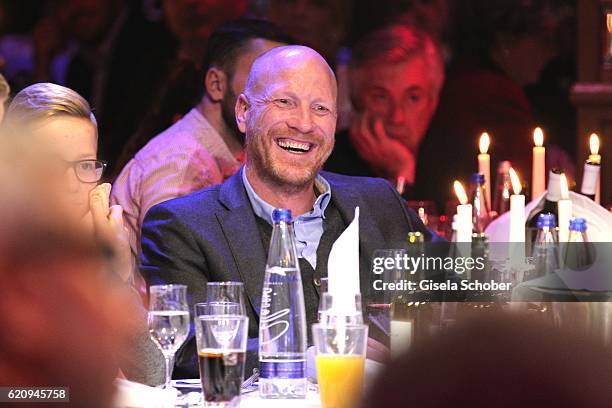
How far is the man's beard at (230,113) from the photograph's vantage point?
4.23m

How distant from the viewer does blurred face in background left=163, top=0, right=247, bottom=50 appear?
588cm

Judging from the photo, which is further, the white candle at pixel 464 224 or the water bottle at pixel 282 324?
the white candle at pixel 464 224

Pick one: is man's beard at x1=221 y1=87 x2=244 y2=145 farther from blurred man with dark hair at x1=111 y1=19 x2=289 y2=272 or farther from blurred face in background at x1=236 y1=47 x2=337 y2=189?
blurred face in background at x1=236 y1=47 x2=337 y2=189

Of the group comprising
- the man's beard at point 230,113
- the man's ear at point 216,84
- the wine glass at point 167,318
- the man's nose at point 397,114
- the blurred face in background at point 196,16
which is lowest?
the wine glass at point 167,318

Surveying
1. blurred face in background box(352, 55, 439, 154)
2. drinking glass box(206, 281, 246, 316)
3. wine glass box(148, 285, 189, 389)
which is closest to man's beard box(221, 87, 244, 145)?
blurred face in background box(352, 55, 439, 154)

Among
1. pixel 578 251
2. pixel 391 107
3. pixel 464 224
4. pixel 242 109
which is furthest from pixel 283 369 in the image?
pixel 391 107

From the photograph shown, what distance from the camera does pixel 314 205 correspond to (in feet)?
10.1

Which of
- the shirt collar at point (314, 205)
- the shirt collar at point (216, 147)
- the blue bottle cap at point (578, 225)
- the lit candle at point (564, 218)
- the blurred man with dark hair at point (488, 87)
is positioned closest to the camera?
the blue bottle cap at point (578, 225)

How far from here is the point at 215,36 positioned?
4.42 meters

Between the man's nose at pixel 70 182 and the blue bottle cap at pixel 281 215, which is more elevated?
the blue bottle cap at pixel 281 215

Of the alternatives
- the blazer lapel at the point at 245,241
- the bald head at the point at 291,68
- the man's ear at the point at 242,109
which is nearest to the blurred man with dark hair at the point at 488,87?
the man's ear at the point at 242,109

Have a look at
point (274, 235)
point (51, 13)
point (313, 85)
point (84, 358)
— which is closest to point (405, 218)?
point (313, 85)

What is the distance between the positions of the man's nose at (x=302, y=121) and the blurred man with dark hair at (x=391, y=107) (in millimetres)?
2641

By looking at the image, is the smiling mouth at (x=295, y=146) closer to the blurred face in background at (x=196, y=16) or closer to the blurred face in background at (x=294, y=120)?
the blurred face in background at (x=294, y=120)
